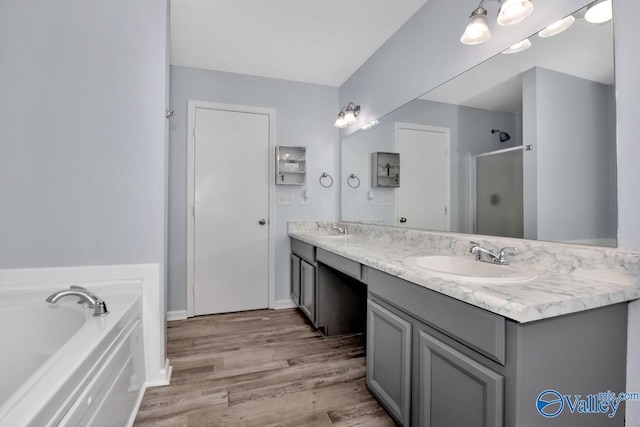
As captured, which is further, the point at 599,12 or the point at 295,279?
the point at 295,279

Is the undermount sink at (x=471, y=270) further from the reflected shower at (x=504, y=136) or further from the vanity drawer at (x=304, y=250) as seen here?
the vanity drawer at (x=304, y=250)

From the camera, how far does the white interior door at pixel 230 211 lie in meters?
2.79

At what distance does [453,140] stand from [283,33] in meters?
1.54

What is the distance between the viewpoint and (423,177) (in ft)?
6.55

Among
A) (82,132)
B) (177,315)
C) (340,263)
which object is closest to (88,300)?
(82,132)

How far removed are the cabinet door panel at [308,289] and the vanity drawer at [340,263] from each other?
224 mm

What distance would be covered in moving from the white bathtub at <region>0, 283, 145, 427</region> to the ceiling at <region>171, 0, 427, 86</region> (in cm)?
188

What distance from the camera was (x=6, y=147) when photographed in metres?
1.54

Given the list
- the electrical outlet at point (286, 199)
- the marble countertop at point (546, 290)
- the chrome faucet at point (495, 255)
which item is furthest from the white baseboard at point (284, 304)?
the chrome faucet at point (495, 255)

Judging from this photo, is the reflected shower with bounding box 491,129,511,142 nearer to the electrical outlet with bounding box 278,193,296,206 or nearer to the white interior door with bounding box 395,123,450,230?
the white interior door with bounding box 395,123,450,230

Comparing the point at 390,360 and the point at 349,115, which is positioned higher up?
the point at 349,115

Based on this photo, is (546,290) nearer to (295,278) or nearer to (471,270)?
(471,270)

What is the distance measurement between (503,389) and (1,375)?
1918mm

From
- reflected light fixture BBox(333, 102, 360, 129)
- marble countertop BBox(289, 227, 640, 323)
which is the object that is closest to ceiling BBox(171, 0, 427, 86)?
reflected light fixture BBox(333, 102, 360, 129)
